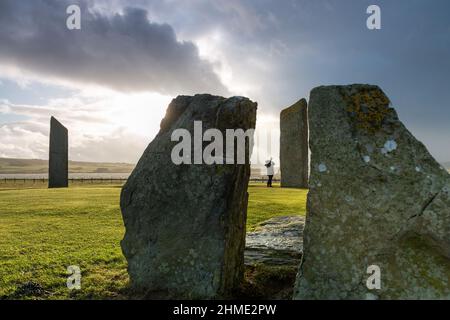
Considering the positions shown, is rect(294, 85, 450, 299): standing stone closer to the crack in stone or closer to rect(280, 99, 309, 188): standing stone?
the crack in stone

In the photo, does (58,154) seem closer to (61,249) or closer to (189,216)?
(61,249)

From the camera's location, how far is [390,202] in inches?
178

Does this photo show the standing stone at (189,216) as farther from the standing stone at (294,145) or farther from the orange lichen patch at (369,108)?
the standing stone at (294,145)

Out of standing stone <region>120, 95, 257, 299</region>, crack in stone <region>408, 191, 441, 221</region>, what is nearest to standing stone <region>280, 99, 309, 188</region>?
standing stone <region>120, 95, 257, 299</region>

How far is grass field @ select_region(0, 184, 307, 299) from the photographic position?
6316mm

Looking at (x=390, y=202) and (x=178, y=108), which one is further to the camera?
(x=178, y=108)

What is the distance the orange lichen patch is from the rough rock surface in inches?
131

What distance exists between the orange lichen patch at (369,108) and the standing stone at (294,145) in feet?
79.5

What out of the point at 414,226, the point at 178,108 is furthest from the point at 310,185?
the point at 178,108
